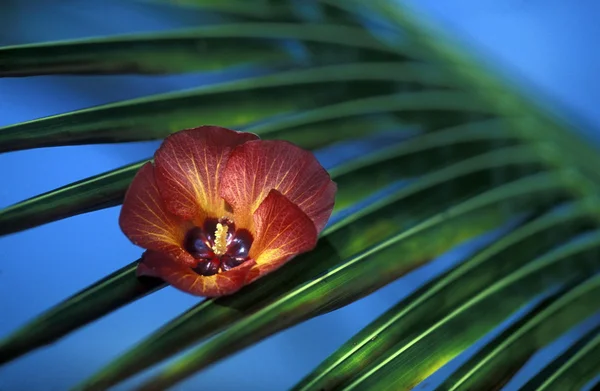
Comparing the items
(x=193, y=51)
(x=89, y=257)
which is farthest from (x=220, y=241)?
(x=193, y=51)

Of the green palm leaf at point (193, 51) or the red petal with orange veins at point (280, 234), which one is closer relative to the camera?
the red petal with orange veins at point (280, 234)

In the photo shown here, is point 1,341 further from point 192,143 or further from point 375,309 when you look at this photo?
point 375,309

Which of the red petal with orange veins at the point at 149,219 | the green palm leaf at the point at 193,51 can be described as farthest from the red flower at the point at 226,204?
the green palm leaf at the point at 193,51

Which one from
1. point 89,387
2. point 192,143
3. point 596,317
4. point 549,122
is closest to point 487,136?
point 549,122

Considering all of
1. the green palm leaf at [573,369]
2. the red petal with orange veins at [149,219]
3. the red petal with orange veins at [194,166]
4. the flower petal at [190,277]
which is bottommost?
the green palm leaf at [573,369]

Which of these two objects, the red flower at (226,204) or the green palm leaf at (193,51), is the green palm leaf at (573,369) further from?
the green palm leaf at (193,51)

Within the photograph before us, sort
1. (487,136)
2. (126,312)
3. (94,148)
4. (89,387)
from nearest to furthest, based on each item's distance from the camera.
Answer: (89,387) < (126,312) < (94,148) < (487,136)
